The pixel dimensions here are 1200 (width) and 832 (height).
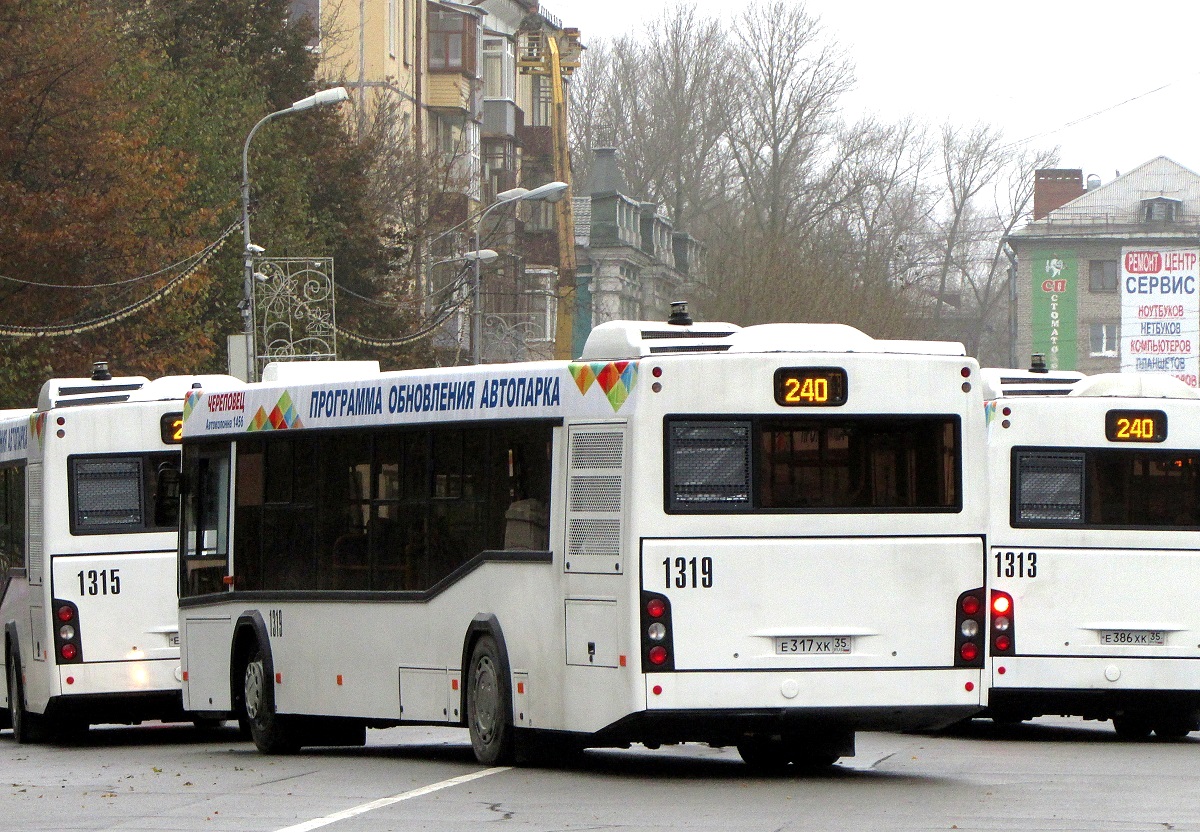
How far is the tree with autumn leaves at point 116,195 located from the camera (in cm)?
4162

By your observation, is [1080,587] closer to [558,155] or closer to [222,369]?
[222,369]

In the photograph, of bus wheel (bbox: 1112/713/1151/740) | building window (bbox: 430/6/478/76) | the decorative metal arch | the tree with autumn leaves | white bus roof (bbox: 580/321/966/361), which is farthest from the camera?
building window (bbox: 430/6/478/76)

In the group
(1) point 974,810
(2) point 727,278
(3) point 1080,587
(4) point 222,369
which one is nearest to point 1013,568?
(3) point 1080,587

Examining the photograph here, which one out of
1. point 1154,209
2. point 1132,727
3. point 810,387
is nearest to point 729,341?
point 810,387

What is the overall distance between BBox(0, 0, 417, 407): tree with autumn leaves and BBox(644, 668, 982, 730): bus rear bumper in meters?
28.3

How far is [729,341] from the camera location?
1375cm

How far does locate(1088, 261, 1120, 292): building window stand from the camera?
122 m

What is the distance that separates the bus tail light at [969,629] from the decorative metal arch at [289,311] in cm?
3019

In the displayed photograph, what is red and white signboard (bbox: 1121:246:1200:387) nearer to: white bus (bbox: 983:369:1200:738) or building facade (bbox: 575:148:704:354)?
building facade (bbox: 575:148:704:354)

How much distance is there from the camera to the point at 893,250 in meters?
83.0

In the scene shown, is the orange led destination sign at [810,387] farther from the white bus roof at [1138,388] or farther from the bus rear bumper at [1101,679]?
the white bus roof at [1138,388]

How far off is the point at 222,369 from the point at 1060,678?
116 ft

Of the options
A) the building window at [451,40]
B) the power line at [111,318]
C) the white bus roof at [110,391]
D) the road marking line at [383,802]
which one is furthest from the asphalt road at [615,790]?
the building window at [451,40]

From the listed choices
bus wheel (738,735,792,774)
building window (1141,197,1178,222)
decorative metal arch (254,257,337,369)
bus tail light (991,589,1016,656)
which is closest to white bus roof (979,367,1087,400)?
bus tail light (991,589,1016,656)
